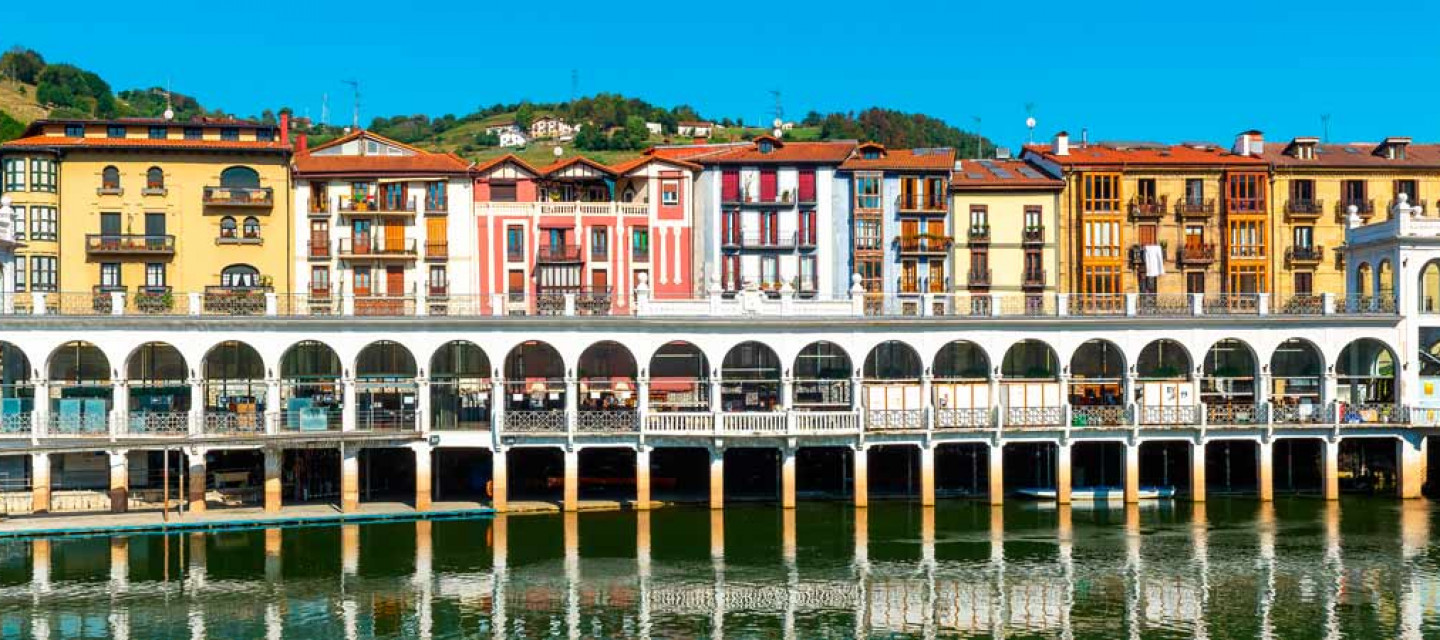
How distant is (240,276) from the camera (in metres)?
79.6

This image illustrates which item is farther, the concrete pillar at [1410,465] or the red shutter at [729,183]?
the red shutter at [729,183]

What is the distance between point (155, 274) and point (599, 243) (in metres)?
23.5

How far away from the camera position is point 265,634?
43.0m

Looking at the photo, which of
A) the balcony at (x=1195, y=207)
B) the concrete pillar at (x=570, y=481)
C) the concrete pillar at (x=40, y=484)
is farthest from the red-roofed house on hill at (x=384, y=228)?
the balcony at (x=1195, y=207)

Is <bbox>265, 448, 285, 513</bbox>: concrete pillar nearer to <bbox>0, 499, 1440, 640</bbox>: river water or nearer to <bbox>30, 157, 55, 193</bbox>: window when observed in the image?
<bbox>0, 499, 1440, 640</bbox>: river water

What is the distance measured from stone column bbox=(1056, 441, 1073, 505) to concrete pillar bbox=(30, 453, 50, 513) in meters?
42.1

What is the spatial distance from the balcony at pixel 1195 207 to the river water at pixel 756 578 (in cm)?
2650

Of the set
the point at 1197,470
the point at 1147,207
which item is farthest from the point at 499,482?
the point at 1147,207

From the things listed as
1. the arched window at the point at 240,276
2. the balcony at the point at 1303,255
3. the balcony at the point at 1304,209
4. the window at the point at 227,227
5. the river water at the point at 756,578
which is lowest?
the river water at the point at 756,578

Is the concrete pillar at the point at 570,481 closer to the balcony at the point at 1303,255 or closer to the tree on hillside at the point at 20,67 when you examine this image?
the balcony at the point at 1303,255

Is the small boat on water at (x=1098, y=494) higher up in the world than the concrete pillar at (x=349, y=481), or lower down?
lower down

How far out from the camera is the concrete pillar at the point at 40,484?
59656 millimetres

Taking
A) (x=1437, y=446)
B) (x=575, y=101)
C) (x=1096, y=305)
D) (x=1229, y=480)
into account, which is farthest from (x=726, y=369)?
(x=575, y=101)

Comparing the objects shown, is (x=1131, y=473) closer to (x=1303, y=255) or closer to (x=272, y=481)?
(x=1303, y=255)
